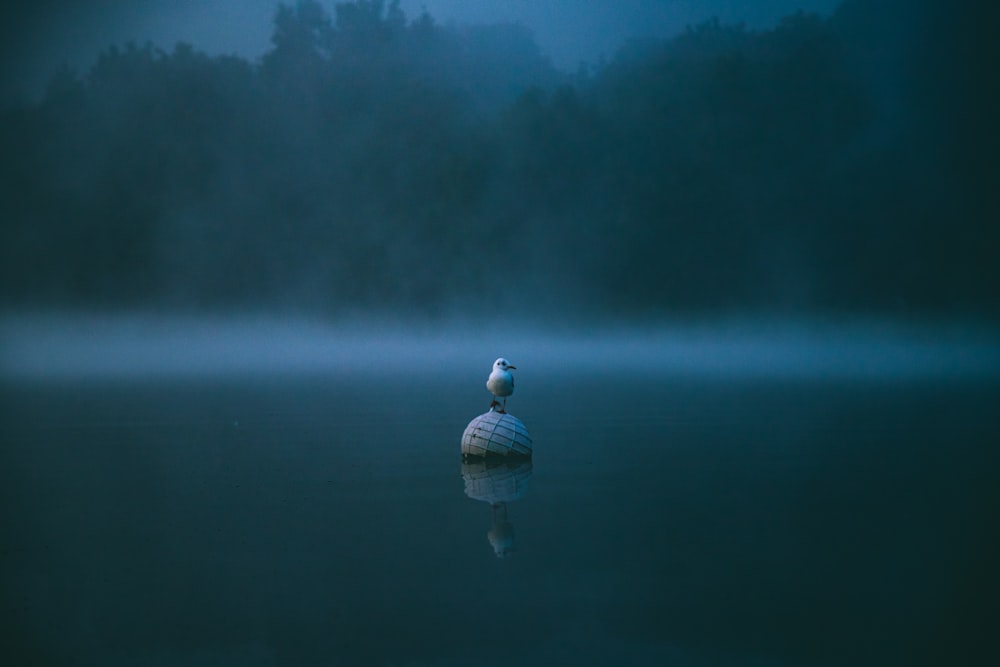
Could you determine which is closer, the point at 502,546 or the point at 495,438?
the point at 502,546

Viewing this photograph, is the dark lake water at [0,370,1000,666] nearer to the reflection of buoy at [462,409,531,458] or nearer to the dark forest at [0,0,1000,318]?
the reflection of buoy at [462,409,531,458]

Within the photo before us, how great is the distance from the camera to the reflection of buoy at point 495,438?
15.4m

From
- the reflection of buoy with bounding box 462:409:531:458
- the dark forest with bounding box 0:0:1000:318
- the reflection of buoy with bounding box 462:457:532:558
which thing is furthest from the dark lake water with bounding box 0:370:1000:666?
the dark forest with bounding box 0:0:1000:318

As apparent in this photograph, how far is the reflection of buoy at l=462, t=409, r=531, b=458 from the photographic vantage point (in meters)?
15.4

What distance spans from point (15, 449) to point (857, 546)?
15063 mm

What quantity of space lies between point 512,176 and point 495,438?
7284 cm

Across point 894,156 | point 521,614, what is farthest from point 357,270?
point 521,614

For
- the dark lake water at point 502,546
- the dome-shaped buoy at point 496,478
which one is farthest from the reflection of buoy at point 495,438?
the dark lake water at point 502,546

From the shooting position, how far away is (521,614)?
838 cm

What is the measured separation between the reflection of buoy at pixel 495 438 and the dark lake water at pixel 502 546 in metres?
0.35

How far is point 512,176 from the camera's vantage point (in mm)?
86750

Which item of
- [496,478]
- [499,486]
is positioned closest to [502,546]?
[499,486]

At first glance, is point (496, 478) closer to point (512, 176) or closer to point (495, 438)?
point (495, 438)

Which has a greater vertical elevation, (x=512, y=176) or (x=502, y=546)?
(x=512, y=176)
